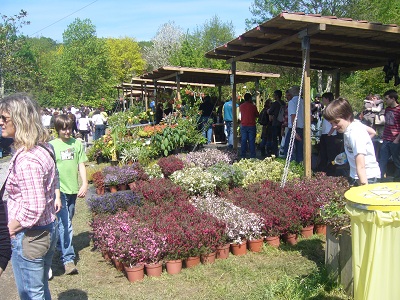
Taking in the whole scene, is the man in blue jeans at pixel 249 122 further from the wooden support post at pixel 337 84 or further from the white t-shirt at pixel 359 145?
the white t-shirt at pixel 359 145

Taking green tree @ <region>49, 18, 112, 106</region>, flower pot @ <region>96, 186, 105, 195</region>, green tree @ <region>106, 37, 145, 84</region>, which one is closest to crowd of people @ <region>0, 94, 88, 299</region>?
flower pot @ <region>96, 186, 105, 195</region>

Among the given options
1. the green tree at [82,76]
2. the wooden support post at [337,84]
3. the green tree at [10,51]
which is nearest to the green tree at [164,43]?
the green tree at [82,76]

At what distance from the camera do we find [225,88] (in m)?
24.2

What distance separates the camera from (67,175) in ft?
16.8

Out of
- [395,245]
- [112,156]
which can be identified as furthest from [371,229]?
[112,156]

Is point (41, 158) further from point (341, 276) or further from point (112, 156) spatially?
point (112, 156)

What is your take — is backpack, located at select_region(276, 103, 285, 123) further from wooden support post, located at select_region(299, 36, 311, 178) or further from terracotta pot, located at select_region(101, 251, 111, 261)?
terracotta pot, located at select_region(101, 251, 111, 261)

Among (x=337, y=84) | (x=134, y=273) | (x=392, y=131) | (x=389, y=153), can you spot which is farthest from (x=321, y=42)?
(x=134, y=273)

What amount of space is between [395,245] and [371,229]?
0.52 feet

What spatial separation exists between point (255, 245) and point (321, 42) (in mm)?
4582

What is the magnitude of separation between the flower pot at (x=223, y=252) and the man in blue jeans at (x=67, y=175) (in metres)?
1.71

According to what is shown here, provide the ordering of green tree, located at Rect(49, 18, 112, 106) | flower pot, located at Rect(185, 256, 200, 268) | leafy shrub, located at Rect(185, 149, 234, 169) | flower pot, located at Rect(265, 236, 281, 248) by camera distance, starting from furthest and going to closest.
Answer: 1. green tree, located at Rect(49, 18, 112, 106)
2. leafy shrub, located at Rect(185, 149, 234, 169)
3. flower pot, located at Rect(265, 236, 281, 248)
4. flower pot, located at Rect(185, 256, 200, 268)

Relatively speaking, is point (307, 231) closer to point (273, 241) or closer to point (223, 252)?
point (273, 241)

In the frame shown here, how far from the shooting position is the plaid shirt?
2688 millimetres
